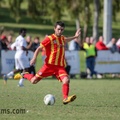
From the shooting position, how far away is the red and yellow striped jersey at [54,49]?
15.4 metres

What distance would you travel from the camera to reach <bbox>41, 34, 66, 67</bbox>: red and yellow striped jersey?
1544 cm

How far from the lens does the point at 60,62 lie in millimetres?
15516

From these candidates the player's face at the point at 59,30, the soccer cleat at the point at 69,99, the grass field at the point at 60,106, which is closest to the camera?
the grass field at the point at 60,106

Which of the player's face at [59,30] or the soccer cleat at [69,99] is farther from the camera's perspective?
the player's face at [59,30]

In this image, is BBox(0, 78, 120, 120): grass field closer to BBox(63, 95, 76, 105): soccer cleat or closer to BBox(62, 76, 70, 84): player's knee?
BBox(63, 95, 76, 105): soccer cleat

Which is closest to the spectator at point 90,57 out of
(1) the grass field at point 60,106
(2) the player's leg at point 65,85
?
(1) the grass field at point 60,106

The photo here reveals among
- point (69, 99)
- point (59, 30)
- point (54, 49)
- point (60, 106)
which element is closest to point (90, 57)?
point (54, 49)

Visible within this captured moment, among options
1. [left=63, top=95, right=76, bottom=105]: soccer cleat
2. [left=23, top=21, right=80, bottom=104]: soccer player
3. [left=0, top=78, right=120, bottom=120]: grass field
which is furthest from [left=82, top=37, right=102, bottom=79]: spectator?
[left=63, top=95, right=76, bottom=105]: soccer cleat

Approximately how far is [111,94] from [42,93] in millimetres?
2007

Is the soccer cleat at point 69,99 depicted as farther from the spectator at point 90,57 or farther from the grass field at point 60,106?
the spectator at point 90,57

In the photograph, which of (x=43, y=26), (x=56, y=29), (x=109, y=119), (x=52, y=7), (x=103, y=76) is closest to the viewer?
(x=109, y=119)

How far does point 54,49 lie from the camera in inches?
611

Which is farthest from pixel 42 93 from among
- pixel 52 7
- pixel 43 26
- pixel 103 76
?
pixel 43 26

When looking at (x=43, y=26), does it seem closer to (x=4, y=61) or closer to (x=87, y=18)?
(x=87, y=18)
